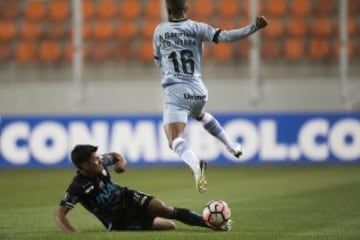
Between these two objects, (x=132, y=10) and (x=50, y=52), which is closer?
(x=50, y=52)

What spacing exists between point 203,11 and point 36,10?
13.4 feet

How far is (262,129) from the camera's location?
63.3 ft

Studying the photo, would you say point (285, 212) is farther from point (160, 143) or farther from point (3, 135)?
point (3, 135)

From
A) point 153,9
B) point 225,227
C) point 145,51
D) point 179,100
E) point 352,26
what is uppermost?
point 153,9

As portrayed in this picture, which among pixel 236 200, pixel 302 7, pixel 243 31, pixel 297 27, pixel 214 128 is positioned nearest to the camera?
pixel 243 31

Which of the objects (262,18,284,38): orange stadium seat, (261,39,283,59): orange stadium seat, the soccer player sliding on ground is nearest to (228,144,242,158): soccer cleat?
the soccer player sliding on ground

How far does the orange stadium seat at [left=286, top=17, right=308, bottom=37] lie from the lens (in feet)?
69.1

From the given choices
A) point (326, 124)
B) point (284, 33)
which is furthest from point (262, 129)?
point (284, 33)

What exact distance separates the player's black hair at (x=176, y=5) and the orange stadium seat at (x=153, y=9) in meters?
12.1

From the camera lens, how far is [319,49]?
20.9 metres

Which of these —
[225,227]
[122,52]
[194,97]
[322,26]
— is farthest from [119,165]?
[322,26]

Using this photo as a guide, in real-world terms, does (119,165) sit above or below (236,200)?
above

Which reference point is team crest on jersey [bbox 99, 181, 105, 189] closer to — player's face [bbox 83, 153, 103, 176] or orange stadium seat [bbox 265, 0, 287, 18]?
player's face [bbox 83, 153, 103, 176]

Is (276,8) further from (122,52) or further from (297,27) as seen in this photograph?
(122,52)
